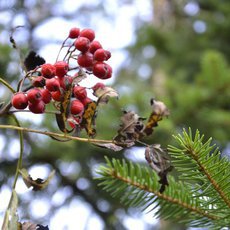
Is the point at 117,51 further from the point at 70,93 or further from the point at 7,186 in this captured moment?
the point at 70,93

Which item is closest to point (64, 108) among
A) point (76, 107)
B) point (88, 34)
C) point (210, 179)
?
point (76, 107)

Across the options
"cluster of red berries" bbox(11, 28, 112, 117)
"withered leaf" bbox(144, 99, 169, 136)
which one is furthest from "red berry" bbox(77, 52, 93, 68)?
"withered leaf" bbox(144, 99, 169, 136)

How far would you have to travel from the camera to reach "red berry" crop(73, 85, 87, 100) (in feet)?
1.85

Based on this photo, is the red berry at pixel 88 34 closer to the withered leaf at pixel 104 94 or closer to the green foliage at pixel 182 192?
the withered leaf at pixel 104 94

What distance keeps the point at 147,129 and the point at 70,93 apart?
0.40 feet

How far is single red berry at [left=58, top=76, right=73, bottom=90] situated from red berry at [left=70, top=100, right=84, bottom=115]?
0.07 ft

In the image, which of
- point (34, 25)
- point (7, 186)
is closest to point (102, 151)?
point (7, 186)

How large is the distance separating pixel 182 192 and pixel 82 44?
11.3 inches

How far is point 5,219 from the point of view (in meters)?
0.56

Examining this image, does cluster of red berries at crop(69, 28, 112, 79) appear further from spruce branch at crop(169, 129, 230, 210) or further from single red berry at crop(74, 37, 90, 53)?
spruce branch at crop(169, 129, 230, 210)

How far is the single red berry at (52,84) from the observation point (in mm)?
531

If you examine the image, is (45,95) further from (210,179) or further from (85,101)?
(210,179)

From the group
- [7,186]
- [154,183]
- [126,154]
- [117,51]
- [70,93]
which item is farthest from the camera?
[117,51]

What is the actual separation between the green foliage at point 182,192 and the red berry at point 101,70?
0.15 metres
